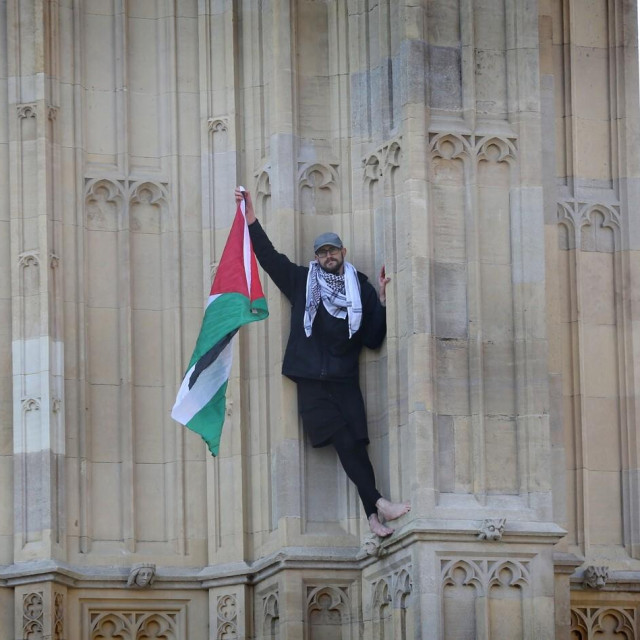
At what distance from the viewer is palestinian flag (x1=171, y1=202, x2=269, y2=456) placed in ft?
82.5

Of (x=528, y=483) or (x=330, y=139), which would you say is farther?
(x=330, y=139)

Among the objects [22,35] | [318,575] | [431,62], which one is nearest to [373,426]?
[318,575]

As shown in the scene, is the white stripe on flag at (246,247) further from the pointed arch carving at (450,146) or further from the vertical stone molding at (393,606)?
the vertical stone molding at (393,606)

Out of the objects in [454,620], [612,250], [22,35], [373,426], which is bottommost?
[454,620]

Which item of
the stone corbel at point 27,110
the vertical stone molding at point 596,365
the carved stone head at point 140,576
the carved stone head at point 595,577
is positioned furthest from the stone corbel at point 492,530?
the stone corbel at point 27,110

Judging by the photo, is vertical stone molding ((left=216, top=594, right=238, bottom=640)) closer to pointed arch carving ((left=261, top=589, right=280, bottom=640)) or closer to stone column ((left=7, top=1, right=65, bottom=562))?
pointed arch carving ((left=261, top=589, right=280, bottom=640))

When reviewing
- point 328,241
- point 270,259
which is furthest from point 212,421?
point 328,241

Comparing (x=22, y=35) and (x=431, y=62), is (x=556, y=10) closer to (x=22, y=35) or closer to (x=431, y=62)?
(x=431, y=62)

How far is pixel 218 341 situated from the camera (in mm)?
25219

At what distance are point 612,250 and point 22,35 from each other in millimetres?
5969

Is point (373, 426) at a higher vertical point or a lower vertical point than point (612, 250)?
lower

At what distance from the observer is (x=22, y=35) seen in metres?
26.6

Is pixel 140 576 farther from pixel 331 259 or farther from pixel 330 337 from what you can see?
pixel 331 259

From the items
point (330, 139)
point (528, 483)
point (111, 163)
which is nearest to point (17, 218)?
point (111, 163)
